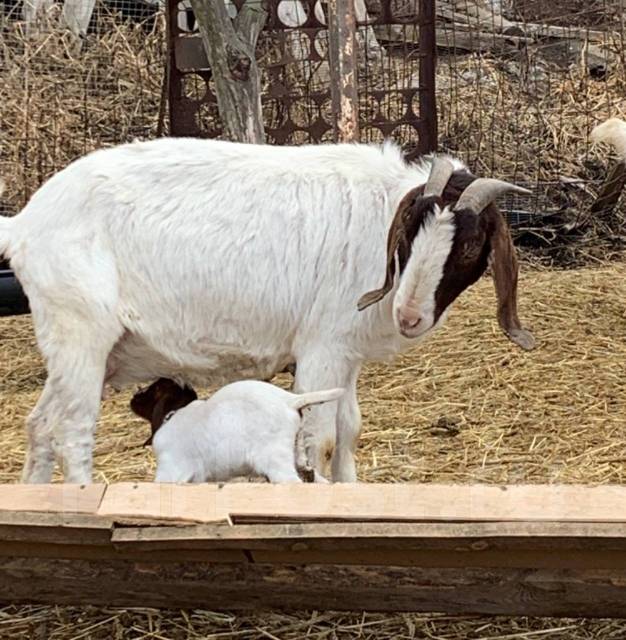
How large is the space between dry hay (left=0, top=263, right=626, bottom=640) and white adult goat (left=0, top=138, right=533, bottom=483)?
2.38 feet

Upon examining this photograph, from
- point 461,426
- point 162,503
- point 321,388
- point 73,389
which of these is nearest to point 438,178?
point 321,388

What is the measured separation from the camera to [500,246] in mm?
3994

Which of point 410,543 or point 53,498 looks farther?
point 53,498

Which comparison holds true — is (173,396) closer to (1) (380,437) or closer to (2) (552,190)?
(1) (380,437)

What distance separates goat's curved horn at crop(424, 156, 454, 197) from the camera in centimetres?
394

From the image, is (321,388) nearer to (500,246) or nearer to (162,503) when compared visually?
(500,246)

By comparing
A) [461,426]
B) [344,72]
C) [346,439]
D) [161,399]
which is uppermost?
[344,72]

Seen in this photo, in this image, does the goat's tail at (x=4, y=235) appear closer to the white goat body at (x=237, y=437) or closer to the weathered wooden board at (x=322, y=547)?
the white goat body at (x=237, y=437)

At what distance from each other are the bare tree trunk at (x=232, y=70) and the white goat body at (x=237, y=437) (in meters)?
2.78

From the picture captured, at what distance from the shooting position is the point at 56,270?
13.5ft

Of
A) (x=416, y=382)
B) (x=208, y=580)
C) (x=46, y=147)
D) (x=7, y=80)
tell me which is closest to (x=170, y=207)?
(x=208, y=580)

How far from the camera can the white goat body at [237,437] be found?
3.67 m

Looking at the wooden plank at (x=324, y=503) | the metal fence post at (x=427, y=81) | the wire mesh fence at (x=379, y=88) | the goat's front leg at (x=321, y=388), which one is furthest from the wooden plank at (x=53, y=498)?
the wire mesh fence at (x=379, y=88)

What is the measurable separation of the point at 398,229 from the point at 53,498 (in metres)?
1.59
